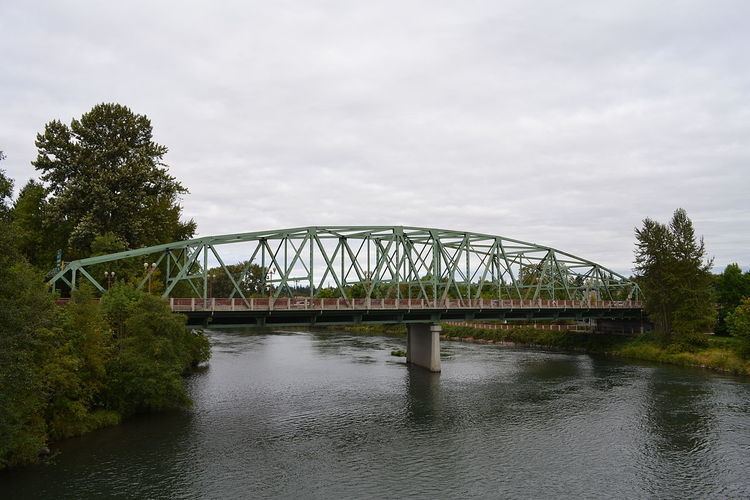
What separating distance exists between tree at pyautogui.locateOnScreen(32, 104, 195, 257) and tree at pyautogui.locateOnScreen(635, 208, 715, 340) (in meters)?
61.1

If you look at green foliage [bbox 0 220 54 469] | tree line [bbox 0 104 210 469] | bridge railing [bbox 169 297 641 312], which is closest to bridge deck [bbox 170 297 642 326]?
bridge railing [bbox 169 297 641 312]

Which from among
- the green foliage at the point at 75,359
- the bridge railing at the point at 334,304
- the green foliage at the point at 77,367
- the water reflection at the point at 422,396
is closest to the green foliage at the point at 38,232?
the bridge railing at the point at 334,304

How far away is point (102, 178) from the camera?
55906mm

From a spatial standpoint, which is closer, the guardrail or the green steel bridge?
the green steel bridge

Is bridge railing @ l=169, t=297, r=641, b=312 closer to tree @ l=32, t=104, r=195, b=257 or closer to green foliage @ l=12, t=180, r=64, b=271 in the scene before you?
tree @ l=32, t=104, r=195, b=257

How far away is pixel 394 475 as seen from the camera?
2991 cm

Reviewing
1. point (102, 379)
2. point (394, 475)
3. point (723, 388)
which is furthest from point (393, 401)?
point (723, 388)

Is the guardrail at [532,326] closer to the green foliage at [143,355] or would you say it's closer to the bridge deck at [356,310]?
the bridge deck at [356,310]

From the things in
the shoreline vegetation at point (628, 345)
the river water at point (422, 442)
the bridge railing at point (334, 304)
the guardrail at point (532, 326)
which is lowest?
the river water at point (422, 442)

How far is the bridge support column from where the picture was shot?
65.3 meters

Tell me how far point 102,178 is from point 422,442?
40.8 m

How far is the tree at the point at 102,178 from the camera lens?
55875mm

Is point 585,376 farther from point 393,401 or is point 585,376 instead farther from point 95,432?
point 95,432

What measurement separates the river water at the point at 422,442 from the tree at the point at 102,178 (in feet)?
58.5
